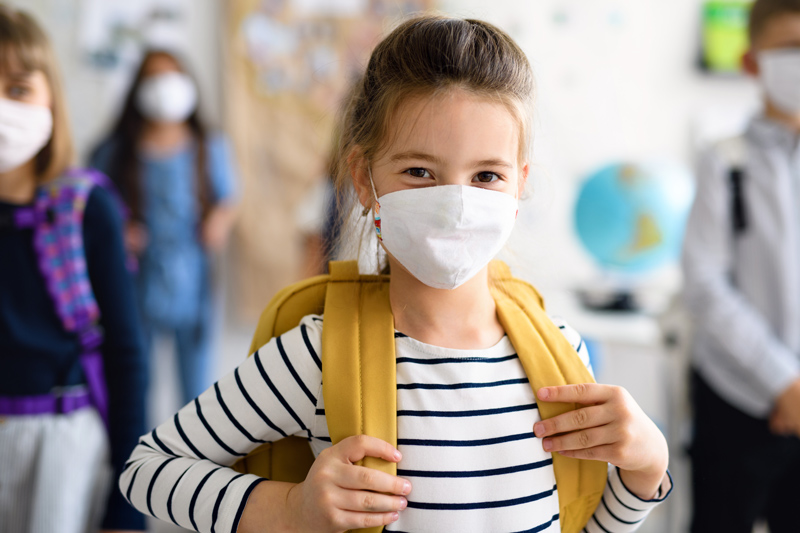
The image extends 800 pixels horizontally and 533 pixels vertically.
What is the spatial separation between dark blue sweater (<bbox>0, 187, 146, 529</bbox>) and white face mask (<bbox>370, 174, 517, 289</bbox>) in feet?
2.08

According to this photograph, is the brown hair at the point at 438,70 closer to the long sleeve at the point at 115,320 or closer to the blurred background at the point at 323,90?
the long sleeve at the point at 115,320

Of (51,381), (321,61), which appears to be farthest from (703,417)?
(321,61)

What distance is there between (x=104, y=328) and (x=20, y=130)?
0.38 metres

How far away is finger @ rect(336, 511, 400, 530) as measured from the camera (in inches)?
25.3

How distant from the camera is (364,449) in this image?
654 millimetres

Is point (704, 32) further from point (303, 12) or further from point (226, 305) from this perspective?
point (226, 305)

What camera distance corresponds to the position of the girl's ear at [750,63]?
1.49 m

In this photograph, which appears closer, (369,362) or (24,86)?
(369,362)

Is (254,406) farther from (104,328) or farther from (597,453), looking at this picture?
(104,328)

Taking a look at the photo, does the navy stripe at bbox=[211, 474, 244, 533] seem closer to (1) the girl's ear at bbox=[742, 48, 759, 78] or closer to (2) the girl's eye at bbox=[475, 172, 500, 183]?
(2) the girl's eye at bbox=[475, 172, 500, 183]

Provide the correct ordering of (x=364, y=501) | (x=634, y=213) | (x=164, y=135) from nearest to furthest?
(x=364, y=501) → (x=634, y=213) → (x=164, y=135)

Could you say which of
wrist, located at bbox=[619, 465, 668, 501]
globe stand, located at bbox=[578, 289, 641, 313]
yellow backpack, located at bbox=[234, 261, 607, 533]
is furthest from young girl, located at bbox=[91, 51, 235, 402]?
wrist, located at bbox=[619, 465, 668, 501]

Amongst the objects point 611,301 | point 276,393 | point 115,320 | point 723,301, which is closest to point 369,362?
point 276,393

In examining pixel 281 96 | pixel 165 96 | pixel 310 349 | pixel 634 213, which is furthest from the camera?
pixel 281 96
